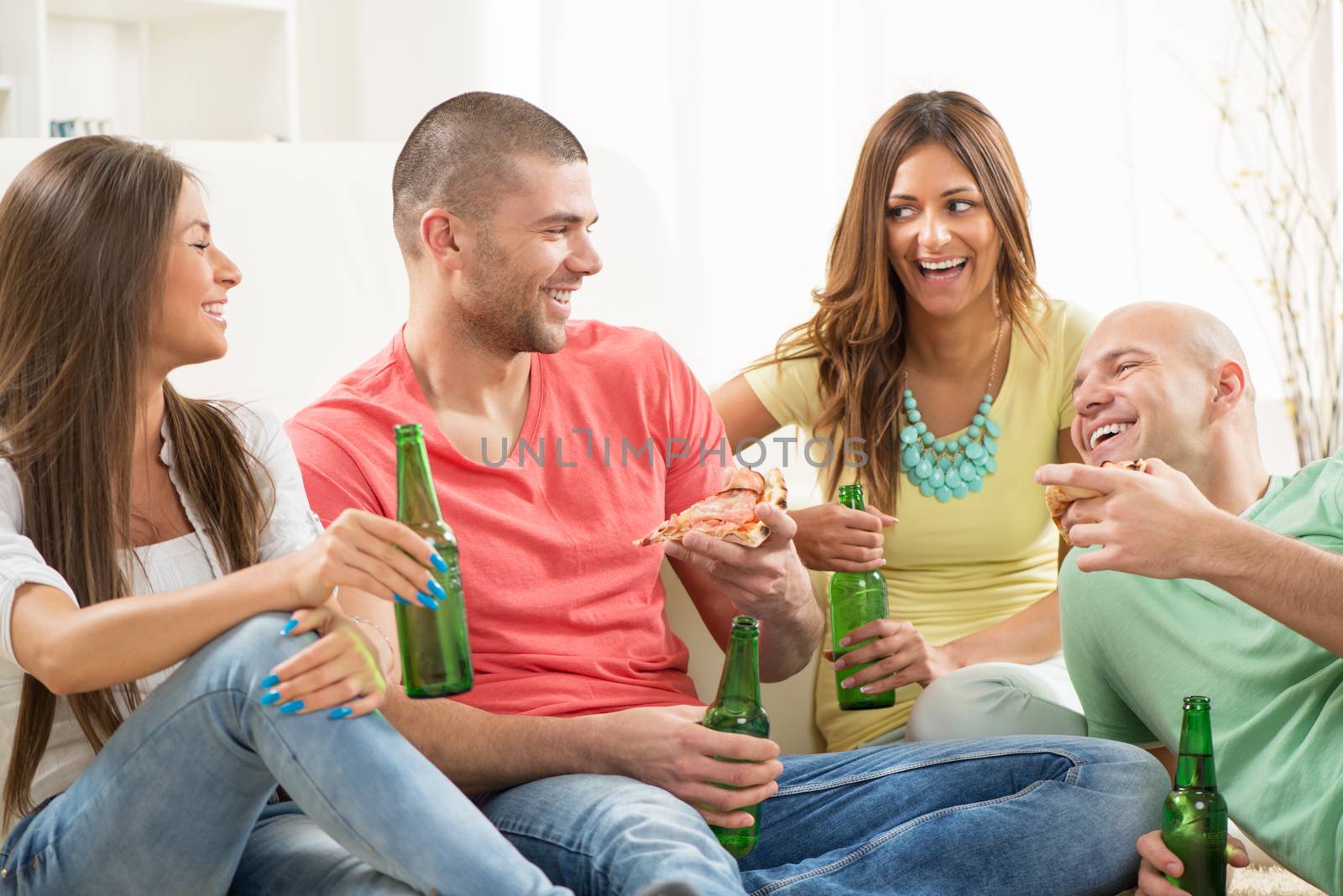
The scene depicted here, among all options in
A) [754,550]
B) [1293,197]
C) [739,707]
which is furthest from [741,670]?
[1293,197]

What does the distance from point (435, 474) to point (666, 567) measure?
0.41 m

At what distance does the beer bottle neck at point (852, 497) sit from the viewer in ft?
6.84

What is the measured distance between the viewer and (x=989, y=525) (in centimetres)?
234

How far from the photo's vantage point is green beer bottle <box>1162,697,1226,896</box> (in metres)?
1.62

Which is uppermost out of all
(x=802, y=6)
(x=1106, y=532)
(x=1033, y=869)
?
(x=802, y=6)

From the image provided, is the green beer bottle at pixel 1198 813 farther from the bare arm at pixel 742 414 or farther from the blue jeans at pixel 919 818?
the bare arm at pixel 742 414

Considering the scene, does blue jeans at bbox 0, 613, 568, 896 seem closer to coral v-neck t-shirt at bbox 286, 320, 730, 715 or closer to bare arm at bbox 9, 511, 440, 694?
bare arm at bbox 9, 511, 440, 694

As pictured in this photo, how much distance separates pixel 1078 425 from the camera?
2.02 metres

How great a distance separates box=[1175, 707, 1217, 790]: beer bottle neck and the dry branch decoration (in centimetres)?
218

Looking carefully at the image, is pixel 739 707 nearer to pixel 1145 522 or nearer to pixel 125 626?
pixel 1145 522

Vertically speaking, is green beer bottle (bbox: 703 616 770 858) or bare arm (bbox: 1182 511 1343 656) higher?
bare arm (bbox: 1182 511 1343 656)

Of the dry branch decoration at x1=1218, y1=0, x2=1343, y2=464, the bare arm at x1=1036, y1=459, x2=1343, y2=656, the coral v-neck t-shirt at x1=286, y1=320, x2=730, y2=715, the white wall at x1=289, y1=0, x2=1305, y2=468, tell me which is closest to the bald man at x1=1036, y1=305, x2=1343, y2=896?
the bare arm at x1=1036, y1=459, x2=1343, y2=656

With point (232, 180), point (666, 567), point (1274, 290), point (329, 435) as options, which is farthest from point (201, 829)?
point (1274, 290)

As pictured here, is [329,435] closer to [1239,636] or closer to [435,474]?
[435,474]
